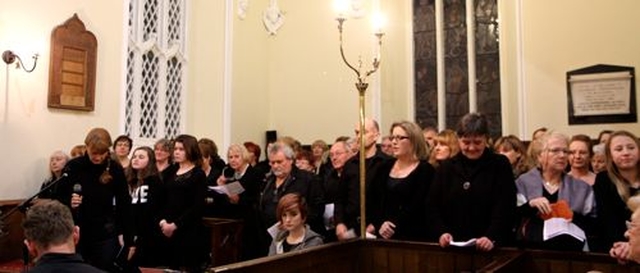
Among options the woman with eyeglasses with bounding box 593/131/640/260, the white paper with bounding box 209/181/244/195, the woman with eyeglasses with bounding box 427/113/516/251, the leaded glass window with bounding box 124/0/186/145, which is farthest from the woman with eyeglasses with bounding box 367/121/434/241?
the leaded glass window with bounding box 124/0/186/145

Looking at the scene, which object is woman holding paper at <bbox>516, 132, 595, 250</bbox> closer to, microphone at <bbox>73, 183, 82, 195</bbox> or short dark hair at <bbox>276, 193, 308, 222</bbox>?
short dark hair at <bbox>276, 193, 308, 222</bbox>

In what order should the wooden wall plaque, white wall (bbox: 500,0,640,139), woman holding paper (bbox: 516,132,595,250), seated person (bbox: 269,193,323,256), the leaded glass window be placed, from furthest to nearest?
white wall (bbox: 500,0,640,139) < the leaded glass window < the wooden wall plaque < seated person (bbox: 269,193,323,256) < woman holding paper (bbox: 516,132,595,250)

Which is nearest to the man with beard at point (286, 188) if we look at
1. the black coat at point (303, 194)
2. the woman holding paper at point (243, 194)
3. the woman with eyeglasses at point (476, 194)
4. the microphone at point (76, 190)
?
the black coat at point (303, 194)

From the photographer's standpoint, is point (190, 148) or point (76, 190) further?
point (190, 148)

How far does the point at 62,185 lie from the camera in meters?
3.87

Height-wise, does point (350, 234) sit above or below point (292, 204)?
below

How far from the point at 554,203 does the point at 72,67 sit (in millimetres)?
5013

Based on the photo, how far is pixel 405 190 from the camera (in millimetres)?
3572

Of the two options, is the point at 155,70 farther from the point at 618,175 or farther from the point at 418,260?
the point at 618,175

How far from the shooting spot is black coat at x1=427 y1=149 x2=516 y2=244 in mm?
3133

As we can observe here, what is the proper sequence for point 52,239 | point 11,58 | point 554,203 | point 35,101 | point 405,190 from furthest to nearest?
point 35,101 < point 11,58 < point 405,190 < point 554,203 < point 52,239

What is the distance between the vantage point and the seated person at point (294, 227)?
135 inches

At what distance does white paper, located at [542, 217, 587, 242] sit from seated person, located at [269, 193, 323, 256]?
123 cm

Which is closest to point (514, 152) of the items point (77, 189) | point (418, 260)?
point (418, 260)
